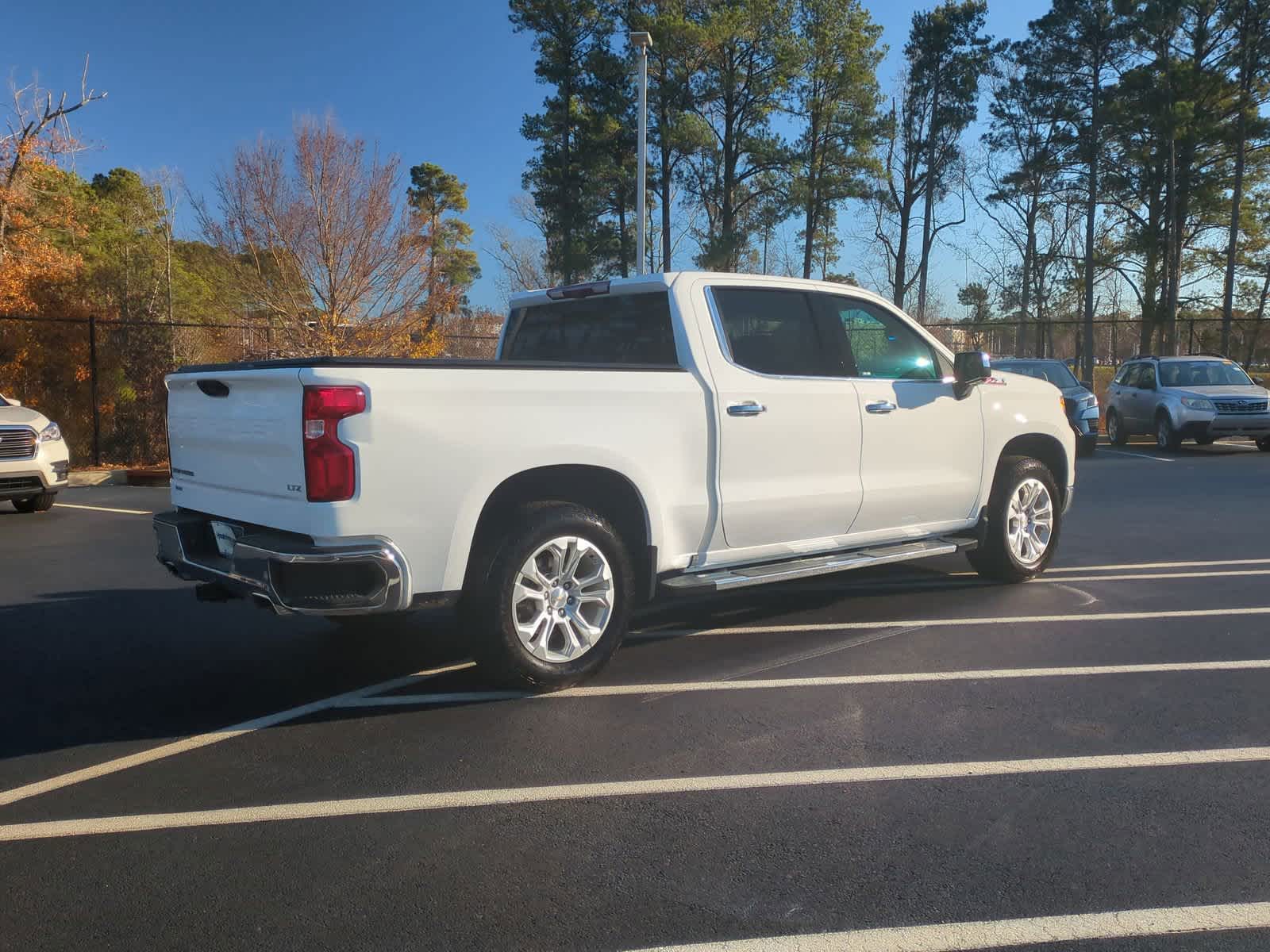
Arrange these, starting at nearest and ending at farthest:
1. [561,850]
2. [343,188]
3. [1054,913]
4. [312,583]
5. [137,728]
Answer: [1054,913] → [561,850] → [312,583] → [137,728] → [343,188]

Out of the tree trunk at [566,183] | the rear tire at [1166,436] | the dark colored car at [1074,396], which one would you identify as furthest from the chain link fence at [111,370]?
the rear tire at [1166,436]

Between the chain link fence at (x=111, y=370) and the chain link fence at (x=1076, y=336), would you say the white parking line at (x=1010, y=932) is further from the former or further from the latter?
the chain link fence at (x=1076, y=336)

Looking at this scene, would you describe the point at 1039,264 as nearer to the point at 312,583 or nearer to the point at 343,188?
the point at 343,188

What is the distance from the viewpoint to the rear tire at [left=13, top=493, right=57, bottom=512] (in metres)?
11.5

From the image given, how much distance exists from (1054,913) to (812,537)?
3.11m

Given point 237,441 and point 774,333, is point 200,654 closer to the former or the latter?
point 237,441

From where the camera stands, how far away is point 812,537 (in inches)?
228

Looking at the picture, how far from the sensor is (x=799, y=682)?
4938 mm

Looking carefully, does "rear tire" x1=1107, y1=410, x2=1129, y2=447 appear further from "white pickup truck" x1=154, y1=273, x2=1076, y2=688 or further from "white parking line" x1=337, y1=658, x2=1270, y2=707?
"white parking line" x1=337, y1=658, x2=1270, y2=707

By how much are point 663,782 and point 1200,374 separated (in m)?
18.5

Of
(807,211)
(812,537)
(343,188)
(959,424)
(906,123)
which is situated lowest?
(812,537)

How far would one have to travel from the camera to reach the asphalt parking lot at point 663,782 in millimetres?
2814

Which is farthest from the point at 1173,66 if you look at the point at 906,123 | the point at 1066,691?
the point at 1066,691

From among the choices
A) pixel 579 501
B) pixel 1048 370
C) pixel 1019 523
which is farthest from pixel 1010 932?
pixel 1048 370
